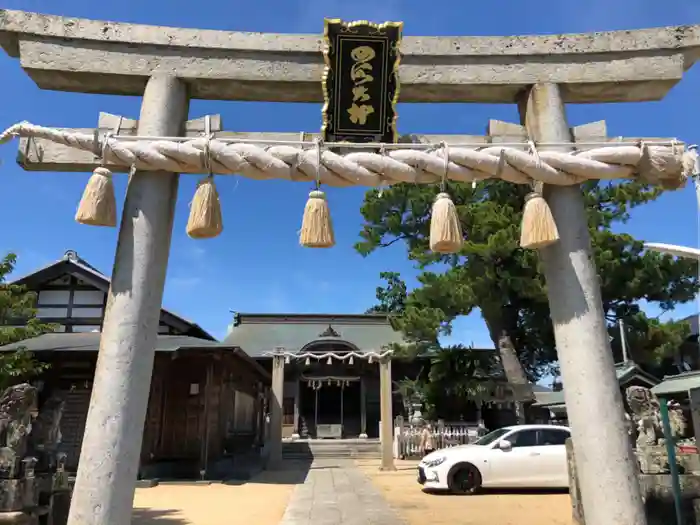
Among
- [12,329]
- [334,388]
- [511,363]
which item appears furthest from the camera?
[334,388]

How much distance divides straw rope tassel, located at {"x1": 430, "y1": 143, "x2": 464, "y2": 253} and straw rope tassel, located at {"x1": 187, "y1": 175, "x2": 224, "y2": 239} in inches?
57.9

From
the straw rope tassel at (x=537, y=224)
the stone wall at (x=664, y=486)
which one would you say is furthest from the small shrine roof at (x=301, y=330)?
the straw rope tassel at (x=537, y=224)

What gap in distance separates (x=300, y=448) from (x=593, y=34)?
1805 cm

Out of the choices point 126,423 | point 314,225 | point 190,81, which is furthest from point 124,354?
point 190,81

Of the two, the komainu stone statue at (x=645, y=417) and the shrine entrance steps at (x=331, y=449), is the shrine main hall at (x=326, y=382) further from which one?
the komainu stone statue at (x=645, y=417)

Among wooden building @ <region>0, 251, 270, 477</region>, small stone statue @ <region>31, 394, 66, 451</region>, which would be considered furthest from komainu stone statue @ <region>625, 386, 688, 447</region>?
wooden building @ <region>0, 251, 270, 477</region>

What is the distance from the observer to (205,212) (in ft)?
11.8

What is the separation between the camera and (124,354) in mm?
3314

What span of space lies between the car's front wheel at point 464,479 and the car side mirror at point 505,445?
625 mm

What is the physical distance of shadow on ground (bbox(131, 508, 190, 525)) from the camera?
720 centimetres

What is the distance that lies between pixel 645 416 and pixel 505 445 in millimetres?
4695

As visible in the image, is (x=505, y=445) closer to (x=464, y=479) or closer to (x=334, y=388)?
(x=464, y=479)

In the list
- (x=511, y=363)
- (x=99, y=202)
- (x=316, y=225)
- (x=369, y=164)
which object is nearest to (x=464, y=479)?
(x=511, y=363)

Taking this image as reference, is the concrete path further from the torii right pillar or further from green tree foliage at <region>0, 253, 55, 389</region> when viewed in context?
green tree foliage at <region>0, 253, 55, 389</region>
